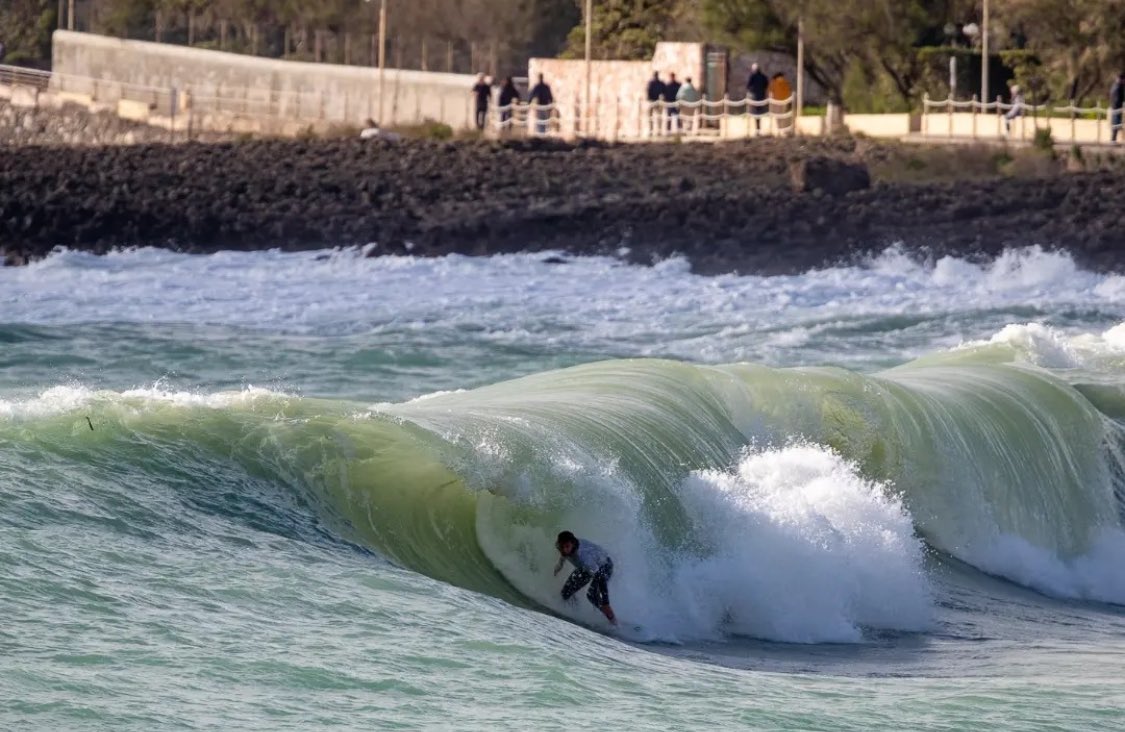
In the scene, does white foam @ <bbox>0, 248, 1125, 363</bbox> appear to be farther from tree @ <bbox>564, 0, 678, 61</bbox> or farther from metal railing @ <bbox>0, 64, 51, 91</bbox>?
metal railing @ <bbox>0, 64, 51, 91</bbox>

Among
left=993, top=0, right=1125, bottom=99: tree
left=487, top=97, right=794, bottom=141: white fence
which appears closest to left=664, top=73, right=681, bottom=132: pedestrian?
left=487, top=97, right=794, bottom=141: white fence

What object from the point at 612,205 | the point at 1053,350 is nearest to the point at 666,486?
the point at 1053,350

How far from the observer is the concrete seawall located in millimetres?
→ 49844

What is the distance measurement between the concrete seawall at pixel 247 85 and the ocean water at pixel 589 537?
94.3 ft

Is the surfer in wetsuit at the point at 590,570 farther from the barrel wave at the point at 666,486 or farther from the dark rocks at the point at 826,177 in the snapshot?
the dark rocks at the point at 826,177

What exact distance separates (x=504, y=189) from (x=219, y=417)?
86.1 feet

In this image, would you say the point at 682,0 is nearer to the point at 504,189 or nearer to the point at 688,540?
the point at 504,189

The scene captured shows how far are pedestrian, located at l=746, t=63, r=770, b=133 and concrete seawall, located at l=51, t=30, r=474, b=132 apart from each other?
6.47 m

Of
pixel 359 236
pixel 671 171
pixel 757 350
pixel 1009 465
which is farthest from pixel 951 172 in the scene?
pixel 1009 465

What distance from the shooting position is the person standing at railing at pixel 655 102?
44719 mm

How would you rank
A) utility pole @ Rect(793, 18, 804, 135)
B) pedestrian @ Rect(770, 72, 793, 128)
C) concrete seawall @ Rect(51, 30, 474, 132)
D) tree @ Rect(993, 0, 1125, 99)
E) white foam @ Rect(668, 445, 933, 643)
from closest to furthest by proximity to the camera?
white foam @ Rect(668, 445, 933, 643)
pedestrian @ Rect(770, 72, 793, 128)
tree @ Rect(993, 0, 1125, 99)
utility pole @ Rect(793, 18, 804, 135)
concrete seawall @ Rect(51, 30, 474, 132)

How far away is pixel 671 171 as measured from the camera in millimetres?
38906

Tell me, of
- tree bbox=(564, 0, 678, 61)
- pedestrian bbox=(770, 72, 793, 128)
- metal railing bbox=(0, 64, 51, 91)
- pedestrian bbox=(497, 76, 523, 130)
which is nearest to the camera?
pedestrian bbox=(770, 72, 793, 128)

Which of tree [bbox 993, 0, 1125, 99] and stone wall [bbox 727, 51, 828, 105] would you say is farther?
stone wall [bbox 727, 51, 828, 105]
